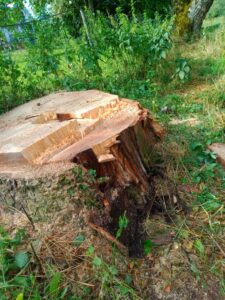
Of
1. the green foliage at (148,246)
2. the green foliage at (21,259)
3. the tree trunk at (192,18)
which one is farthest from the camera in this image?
the tree trunk at (192,18)

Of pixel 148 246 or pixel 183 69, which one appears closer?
pixel 148 246

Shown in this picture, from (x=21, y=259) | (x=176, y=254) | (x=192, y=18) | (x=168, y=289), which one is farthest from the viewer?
(x=192, y=18)

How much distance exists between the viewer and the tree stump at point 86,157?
1.67 meters

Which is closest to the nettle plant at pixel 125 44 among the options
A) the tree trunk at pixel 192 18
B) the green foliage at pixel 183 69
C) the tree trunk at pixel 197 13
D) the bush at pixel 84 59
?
the bush at pixel 84 59

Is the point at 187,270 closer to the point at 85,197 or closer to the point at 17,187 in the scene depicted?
the point at 85,197

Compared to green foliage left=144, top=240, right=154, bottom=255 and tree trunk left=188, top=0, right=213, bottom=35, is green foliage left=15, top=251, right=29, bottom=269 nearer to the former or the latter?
green foliage left=144, top=240, right=154, bottom=255

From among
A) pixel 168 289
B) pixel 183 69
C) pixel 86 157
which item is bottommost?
pixel 168 289

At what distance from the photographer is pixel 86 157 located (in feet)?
5.75

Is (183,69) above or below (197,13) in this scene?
below

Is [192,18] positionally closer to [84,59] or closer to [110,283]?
[84,59]

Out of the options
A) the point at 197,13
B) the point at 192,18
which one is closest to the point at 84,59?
the point at 192,18

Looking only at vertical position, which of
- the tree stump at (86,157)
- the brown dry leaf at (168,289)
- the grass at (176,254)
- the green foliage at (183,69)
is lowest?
the brown dry leaf at (168,289)

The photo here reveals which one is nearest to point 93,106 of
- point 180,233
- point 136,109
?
point 136,109

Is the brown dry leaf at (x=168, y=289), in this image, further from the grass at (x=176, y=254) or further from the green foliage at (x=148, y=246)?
the green foliage at (x=148, y=246)
